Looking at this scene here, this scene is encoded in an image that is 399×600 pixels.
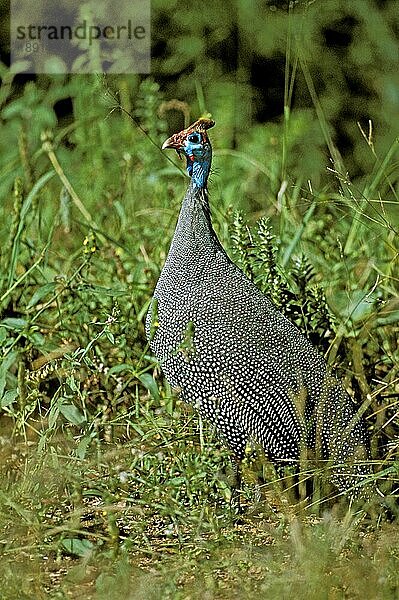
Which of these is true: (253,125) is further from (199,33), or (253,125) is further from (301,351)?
(301,351)

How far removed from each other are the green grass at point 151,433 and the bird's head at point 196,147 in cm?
23

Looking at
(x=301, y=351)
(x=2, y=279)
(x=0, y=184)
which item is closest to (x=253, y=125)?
(x=0, y=184)

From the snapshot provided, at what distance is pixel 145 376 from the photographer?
2816 mm

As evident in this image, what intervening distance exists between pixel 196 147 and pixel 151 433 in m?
0.75

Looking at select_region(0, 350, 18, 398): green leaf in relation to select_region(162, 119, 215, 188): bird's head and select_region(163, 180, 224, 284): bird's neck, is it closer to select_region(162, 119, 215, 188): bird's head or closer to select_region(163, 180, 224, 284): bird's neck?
select_region(163, 180, 224, 284): bird's neck

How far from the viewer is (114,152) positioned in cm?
475

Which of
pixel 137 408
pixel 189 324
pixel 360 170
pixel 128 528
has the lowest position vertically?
pixel 360 170

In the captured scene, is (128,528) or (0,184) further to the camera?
(0,184)

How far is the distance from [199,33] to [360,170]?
1106 millimetres

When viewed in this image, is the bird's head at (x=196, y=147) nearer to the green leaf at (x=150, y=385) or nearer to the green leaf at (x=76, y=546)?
the green leaf at (x=150, y=385)

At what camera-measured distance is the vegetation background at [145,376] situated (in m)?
2.37

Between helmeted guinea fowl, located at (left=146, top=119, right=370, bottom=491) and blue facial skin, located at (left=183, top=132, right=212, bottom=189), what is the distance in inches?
2.0

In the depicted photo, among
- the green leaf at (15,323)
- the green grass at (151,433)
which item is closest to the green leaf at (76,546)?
the green grass at (151,433)

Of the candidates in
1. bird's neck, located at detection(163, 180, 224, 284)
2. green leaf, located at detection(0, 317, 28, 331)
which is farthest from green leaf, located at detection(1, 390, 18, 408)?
bird's neck, located at detection(163, 180, 224, 284)
